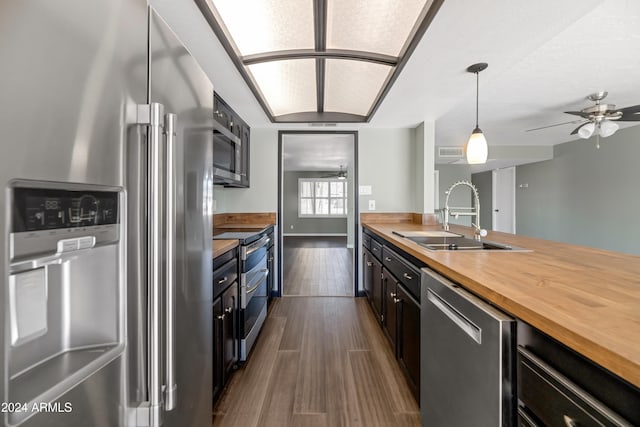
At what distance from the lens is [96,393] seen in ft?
1.79

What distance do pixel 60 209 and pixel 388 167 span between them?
10.9 ft

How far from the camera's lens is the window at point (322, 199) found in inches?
388

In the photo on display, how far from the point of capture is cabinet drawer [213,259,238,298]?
1415mm

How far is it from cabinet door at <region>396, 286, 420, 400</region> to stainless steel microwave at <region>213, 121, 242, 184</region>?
1.69 meters

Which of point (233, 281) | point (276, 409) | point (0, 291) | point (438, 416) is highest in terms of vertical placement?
point (0, 291)

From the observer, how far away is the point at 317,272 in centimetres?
450

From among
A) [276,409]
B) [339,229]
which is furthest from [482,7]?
[339,229]

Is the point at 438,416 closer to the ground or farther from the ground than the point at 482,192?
closer to the ground

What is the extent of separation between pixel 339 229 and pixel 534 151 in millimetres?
6050

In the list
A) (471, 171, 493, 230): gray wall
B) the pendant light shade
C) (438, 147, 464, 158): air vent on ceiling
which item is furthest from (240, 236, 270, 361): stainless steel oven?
(471, 171, 493, 230): gray wall

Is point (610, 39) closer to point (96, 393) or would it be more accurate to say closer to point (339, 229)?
point (96, 393)

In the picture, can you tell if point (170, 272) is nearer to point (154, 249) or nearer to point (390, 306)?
point (154, 249)

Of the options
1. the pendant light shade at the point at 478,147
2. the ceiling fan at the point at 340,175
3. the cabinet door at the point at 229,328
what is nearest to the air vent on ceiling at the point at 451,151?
the pendant light shade at the point at 478,147

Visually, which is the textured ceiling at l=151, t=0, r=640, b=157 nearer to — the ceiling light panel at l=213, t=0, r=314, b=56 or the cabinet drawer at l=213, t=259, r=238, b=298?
the ceiling light panel at l=213, t=0, r=314, b=56
